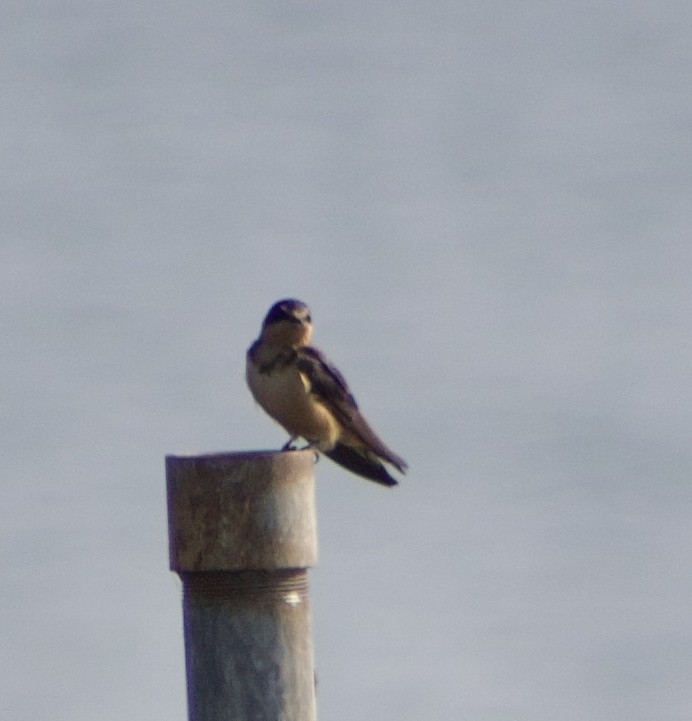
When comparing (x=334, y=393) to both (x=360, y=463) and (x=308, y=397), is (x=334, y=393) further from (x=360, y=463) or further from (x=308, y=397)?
(x=360, y=463)

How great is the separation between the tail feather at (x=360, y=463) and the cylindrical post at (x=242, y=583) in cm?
493

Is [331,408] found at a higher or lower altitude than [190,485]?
higher

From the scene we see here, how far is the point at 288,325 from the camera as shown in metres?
11.4

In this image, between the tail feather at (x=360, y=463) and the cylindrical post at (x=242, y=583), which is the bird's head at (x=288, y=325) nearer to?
the tail feather at (x=360, y=463)

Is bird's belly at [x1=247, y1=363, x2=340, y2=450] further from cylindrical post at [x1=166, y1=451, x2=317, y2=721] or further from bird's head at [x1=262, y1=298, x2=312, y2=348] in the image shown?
cylindrical post at [x1=166, y1=451, x2=317, y2=721]

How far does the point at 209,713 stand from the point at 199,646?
0.70ft

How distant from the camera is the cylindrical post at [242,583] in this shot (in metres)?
6.09

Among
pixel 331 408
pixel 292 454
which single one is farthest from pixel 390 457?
pixel 292 454

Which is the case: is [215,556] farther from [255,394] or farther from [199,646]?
[255,394]

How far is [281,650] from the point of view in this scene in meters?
6.13

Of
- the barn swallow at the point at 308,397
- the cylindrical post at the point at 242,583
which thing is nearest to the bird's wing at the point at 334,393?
the barn swallow at the point at 308,397

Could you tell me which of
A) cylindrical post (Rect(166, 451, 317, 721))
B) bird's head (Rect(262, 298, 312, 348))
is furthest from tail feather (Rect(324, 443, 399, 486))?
cylindrical post (Rect(166, 451, 317, 721))

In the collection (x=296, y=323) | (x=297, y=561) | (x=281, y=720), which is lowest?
(x=281, y=720)

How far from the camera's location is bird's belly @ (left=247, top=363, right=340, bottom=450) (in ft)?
36.1
